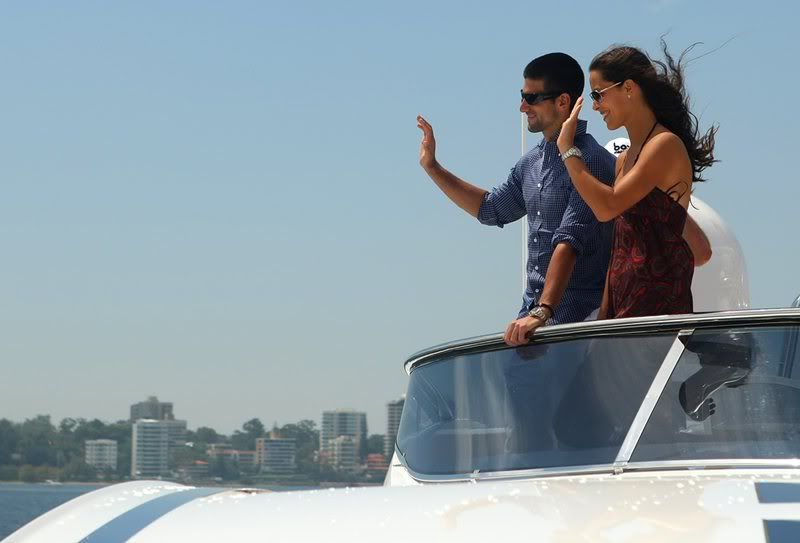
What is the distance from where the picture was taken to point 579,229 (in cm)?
496

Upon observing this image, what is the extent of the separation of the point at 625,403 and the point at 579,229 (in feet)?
4.06

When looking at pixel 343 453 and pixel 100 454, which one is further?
pixel 100 454

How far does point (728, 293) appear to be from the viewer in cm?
752

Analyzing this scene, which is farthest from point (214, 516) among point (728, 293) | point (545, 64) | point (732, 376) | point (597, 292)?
point (728, 293)

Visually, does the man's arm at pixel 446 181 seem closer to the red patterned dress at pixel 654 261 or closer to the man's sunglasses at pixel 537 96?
the man's sunglasses at pixel 537 96

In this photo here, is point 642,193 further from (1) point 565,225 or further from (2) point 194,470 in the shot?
(2) point 194,470

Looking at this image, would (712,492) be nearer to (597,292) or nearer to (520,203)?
(597,292)

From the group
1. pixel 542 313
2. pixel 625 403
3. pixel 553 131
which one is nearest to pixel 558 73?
pixel 553 131

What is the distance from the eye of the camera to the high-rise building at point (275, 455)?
5138 inches

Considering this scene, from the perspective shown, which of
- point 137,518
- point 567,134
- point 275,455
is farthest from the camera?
point 275,455

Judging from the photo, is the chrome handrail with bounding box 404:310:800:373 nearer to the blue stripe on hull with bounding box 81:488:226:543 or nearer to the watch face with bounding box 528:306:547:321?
the watch face with bounding box 528:306:547:321

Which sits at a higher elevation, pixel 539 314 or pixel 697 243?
pixel 697 243

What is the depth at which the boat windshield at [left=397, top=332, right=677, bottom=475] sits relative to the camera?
3.88 m

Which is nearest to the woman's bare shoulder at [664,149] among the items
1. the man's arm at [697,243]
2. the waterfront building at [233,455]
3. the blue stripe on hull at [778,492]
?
the man's arm at [697,243]
